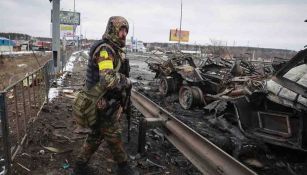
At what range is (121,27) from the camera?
3584 mm

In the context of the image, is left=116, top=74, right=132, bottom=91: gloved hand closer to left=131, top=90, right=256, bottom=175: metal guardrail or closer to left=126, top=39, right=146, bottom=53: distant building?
left=131, top=90, right=256, bottom=175: metal guardrail

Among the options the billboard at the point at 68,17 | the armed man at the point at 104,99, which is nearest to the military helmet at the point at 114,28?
the armed man at the point at 104,99

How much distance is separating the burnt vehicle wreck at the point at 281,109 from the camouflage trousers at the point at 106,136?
245 cm

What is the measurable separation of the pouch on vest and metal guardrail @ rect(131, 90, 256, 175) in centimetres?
126

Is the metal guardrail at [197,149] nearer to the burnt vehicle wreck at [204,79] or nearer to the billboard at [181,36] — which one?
the burnt vehicle wreck at [204,79]

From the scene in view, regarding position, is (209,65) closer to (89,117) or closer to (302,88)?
(302,88)

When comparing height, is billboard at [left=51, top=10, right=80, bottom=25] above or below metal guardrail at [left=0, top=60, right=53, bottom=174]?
above

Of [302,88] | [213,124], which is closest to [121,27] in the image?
[302,88]

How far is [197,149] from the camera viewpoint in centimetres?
382

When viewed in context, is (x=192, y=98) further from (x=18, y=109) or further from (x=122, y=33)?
(x=122, y=33)

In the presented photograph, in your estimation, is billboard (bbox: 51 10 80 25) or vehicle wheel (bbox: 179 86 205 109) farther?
billboard (bbox: 51 10 80 25)

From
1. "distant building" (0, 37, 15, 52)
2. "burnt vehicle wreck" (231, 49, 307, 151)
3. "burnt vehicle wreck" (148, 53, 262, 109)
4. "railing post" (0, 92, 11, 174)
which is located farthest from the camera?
"distant building" (0, 37, 15, 52)

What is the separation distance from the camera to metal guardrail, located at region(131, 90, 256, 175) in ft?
10.7

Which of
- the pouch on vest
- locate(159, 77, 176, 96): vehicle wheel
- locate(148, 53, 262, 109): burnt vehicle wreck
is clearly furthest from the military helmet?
locate(159, 77, 176, 96): vehicle wheel
